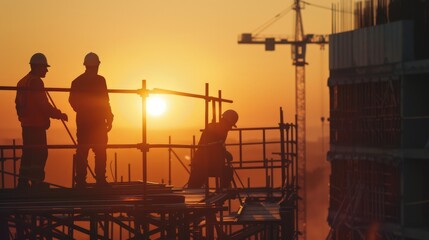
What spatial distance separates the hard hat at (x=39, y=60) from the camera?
51.6ft

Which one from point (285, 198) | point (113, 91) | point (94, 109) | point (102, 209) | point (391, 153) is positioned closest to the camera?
point (102, 209)

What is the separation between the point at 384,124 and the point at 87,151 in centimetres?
2382

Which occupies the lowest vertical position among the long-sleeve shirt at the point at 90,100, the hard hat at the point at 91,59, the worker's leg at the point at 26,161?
the worker's leg at the point at 26,161

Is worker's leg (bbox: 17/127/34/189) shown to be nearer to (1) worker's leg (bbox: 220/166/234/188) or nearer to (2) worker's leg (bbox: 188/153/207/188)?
(1) worker's leg (bbox: 220/166/234/188)

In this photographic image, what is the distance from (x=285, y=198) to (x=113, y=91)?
1082 cm

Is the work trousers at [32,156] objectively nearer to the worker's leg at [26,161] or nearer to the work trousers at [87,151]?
the worker's leg at [26,161]

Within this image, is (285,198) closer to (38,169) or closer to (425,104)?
(38,169)

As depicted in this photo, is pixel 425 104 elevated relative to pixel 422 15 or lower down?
lower down

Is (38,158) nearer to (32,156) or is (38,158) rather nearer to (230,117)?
(32,156)

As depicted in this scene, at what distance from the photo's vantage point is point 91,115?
15.1 metres

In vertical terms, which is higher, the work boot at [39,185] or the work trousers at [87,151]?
the work trousers at [87,151]

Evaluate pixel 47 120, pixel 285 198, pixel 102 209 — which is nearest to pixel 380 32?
pixel 285 198

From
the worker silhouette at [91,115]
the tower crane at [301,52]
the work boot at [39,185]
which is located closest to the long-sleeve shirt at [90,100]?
the worker silhouette at [91,115]

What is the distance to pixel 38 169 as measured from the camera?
627 inches
